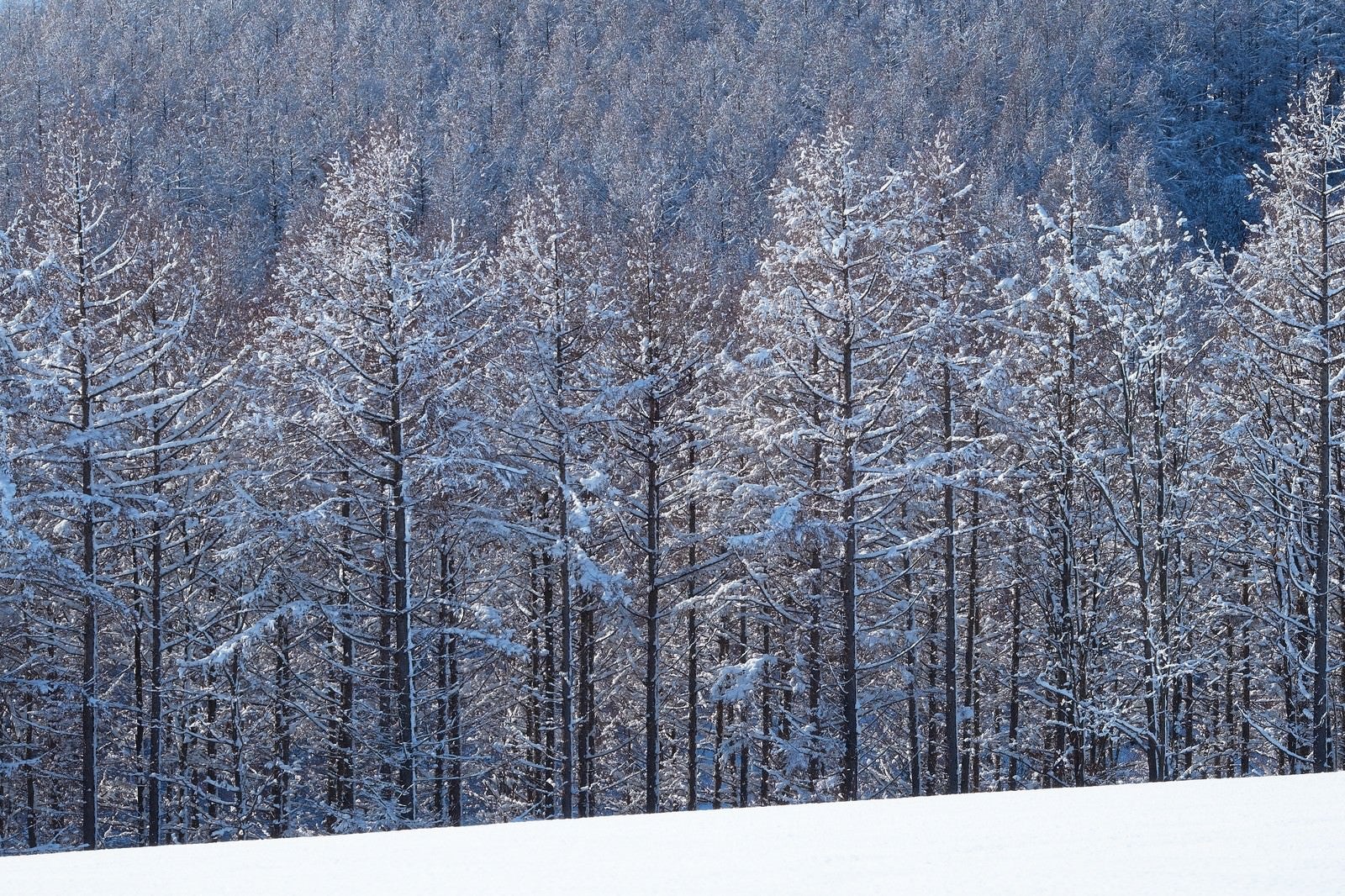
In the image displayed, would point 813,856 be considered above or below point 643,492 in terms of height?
below

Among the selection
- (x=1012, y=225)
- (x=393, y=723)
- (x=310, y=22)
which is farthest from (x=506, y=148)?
(x=393, y=723)

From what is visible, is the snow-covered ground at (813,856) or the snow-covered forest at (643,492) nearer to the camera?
the snow-covered ground at (813,856)

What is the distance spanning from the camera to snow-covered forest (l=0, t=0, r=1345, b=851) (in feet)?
51.9

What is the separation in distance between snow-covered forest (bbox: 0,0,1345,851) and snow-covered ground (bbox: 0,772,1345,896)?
11.0 metres

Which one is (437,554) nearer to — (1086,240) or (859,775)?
(859,775)

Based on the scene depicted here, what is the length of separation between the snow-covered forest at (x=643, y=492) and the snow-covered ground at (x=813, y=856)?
10985 mm

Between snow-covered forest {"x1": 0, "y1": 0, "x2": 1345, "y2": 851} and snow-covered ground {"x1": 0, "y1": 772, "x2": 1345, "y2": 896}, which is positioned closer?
snow-covered ground {"x1": 0, "y1": 772, "x2": 1345, "y2": 896}

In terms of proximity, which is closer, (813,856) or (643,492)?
(813,856)

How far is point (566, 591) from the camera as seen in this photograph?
17438mm

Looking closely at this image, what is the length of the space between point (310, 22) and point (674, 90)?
60911mm

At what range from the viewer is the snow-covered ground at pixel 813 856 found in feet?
10.1

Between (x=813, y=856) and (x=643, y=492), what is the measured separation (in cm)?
1555

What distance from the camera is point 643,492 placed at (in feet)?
61.7

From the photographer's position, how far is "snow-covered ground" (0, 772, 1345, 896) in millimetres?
3070
